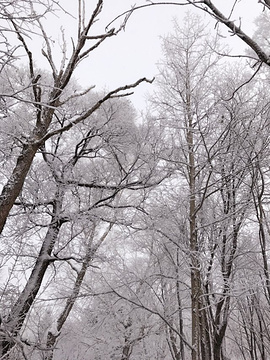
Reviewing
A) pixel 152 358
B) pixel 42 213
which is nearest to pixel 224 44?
pixel 42 213

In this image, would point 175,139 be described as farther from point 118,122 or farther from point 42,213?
point 42,213

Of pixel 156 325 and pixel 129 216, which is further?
pixel 156 325

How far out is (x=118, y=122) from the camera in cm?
693

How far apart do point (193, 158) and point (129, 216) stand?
1782 millimetres

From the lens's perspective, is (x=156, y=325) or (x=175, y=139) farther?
(x=156, y=325)

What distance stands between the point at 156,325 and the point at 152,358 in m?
0.93

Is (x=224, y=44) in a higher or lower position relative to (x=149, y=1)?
higher

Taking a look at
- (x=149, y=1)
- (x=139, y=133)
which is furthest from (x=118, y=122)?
(x=149, y=1)

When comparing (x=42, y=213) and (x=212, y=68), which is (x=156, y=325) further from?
(x=212, y=68)

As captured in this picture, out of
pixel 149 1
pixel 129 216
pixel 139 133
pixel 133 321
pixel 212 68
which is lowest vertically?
pixel 149 1

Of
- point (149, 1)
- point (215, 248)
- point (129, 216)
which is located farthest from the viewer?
point (129, 216)

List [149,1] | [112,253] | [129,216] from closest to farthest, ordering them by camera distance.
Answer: [149,1] < [129,216] < [112,253]

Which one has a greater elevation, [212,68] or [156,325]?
[212,68]

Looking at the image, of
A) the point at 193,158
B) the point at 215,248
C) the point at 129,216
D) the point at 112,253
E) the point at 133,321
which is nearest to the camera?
the point at 193,158
